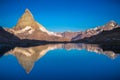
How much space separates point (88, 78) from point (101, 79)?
129 cm

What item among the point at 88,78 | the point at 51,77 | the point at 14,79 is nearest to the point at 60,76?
the point at 51,77

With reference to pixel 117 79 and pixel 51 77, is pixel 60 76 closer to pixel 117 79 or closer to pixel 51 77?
pixel 51 77

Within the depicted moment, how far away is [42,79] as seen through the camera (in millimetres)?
23969

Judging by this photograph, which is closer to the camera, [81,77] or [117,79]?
[117,79]

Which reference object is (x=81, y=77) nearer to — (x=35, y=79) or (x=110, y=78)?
(x=110, y=78)

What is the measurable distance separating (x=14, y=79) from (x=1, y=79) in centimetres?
114

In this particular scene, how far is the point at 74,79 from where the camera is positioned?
2416 centimetres

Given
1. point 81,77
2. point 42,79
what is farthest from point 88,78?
point 42,79

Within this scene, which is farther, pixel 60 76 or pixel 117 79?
pixel 60 76

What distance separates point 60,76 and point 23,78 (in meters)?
3.69

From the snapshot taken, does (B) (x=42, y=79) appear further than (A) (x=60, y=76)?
No

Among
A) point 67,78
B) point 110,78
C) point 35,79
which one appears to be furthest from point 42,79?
point 110,78

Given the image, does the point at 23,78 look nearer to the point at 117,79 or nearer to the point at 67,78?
the point at 67,78

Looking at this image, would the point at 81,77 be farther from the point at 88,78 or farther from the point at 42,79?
the point at 42,79
